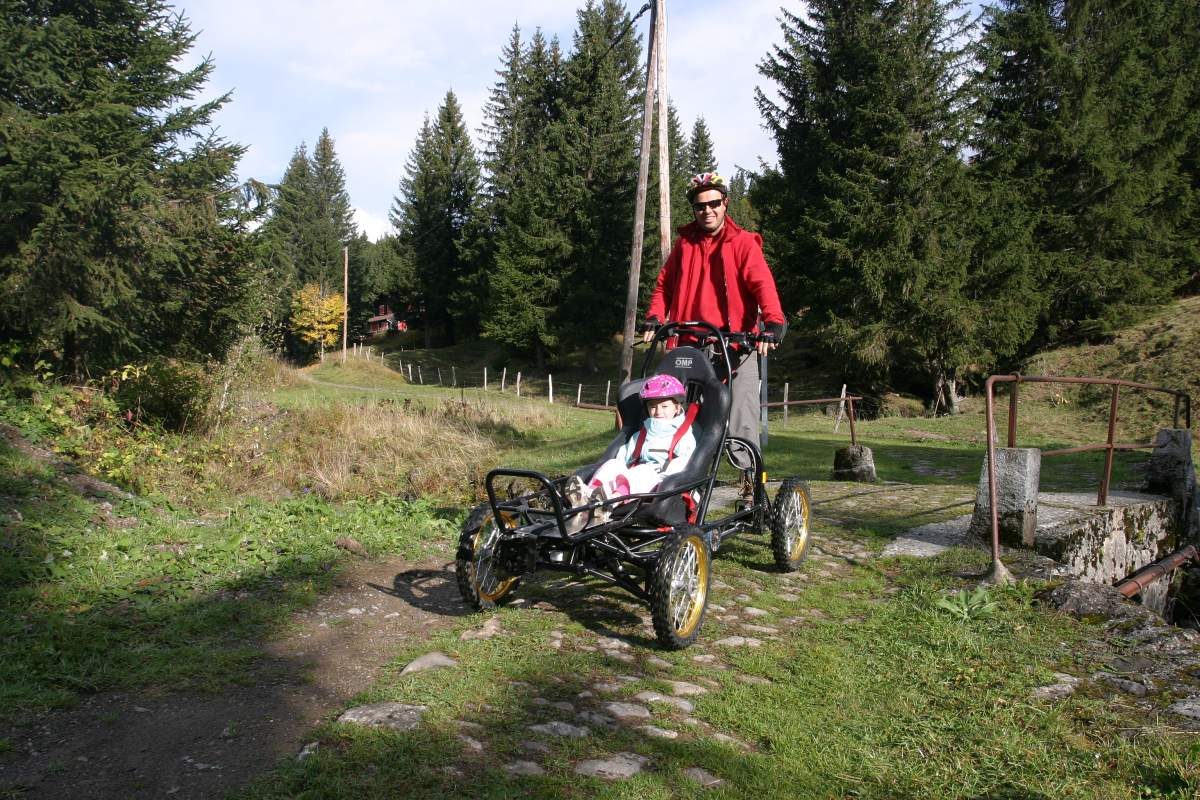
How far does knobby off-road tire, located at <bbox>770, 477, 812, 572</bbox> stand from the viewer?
5.66m

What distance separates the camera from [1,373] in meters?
10.8

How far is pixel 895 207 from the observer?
917 inches

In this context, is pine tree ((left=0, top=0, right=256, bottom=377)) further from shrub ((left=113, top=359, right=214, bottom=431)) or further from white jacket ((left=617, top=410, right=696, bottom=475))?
white jacket ((left=617, top=410, right=696, bottom=475))

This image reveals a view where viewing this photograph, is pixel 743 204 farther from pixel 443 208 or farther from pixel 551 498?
pixel 551 498

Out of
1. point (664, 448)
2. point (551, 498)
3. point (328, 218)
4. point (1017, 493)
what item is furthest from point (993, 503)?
point (328, 218)

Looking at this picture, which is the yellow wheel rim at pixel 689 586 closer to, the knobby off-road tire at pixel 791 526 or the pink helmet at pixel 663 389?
the pink helmet at pixel 663 389

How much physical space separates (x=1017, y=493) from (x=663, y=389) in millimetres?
3043

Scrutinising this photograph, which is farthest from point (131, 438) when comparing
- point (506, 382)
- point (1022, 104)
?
point (506, 382)

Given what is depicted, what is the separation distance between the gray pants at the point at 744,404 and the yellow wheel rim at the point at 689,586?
1491 mm

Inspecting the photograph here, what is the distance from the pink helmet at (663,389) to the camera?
5.16 meters

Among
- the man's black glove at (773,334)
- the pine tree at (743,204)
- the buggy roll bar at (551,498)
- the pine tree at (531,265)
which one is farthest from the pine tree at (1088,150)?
the buggy roll bar at (551,498)

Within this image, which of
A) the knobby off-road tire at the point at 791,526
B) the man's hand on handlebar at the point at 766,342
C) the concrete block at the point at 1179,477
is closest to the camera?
the man's hand on handlebar at the point at 766,342

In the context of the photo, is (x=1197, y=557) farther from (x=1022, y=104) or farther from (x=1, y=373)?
(x=1022, y=104)

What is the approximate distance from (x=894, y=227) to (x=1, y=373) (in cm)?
2126
